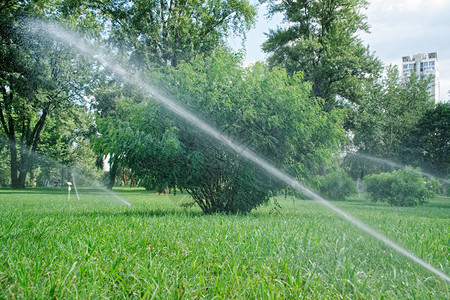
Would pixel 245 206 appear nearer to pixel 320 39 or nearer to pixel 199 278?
pixel 199 278

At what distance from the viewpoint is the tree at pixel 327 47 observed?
20688mm

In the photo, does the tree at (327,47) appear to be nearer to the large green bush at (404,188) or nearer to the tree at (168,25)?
the tree at (168,25)

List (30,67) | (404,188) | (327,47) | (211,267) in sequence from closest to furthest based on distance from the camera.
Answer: (211,267), (404,188), (30,67), (327,47)

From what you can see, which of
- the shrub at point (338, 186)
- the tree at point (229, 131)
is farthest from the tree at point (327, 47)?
the tree at point (229, 131)

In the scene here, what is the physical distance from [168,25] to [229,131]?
14004 millimetres

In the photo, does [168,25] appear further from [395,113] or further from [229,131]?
[395,113]

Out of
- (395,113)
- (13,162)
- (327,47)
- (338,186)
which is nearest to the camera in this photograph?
(338,186)

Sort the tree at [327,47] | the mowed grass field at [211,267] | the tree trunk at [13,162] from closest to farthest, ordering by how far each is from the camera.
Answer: the mowed grass field at [211,267]
the tree at [327,47]
the tree trunk at [13,162]

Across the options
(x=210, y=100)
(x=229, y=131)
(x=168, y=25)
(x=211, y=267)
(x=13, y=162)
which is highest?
(x=168, y=25)

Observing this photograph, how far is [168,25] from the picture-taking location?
17484 millimetres

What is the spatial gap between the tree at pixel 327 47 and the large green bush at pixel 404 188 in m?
8.12

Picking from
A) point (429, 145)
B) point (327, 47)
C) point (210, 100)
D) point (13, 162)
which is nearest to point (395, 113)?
point (429, 145)

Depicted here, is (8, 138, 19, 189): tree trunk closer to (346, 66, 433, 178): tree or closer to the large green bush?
the large green bush

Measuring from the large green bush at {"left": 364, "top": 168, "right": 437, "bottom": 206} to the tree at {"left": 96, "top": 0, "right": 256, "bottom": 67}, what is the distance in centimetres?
1124
